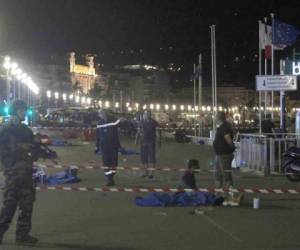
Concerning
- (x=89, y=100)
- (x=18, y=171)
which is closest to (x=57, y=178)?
(x=18, y=171)

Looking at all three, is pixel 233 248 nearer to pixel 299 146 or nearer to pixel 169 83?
pixel 299 146

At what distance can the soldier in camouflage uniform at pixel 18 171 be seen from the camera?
8.25 meters

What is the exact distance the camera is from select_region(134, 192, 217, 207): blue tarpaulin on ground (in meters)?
11.6

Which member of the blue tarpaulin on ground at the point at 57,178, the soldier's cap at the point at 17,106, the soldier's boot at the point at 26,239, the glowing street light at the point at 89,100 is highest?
the glowing street light at the point at 89,100

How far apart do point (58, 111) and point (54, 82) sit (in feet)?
149

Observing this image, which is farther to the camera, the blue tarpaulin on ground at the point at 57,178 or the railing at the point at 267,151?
the railing at the point at 267,151

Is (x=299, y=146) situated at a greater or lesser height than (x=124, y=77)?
lesser

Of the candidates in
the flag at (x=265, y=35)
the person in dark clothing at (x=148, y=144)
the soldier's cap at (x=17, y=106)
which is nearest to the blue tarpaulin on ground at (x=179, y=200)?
the soldier's cap at (x=17, y=106)

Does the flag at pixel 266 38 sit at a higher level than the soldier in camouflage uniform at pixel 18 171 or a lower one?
higher

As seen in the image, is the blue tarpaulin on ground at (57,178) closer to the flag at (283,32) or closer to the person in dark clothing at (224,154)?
the person in dark clothing at (224,154)

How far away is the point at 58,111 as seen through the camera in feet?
194

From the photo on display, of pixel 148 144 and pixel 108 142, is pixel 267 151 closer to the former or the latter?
pixel 148 144

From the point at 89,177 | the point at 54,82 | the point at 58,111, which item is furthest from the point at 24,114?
the point at 54,82

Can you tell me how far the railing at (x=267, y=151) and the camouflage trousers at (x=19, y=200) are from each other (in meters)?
10.0
